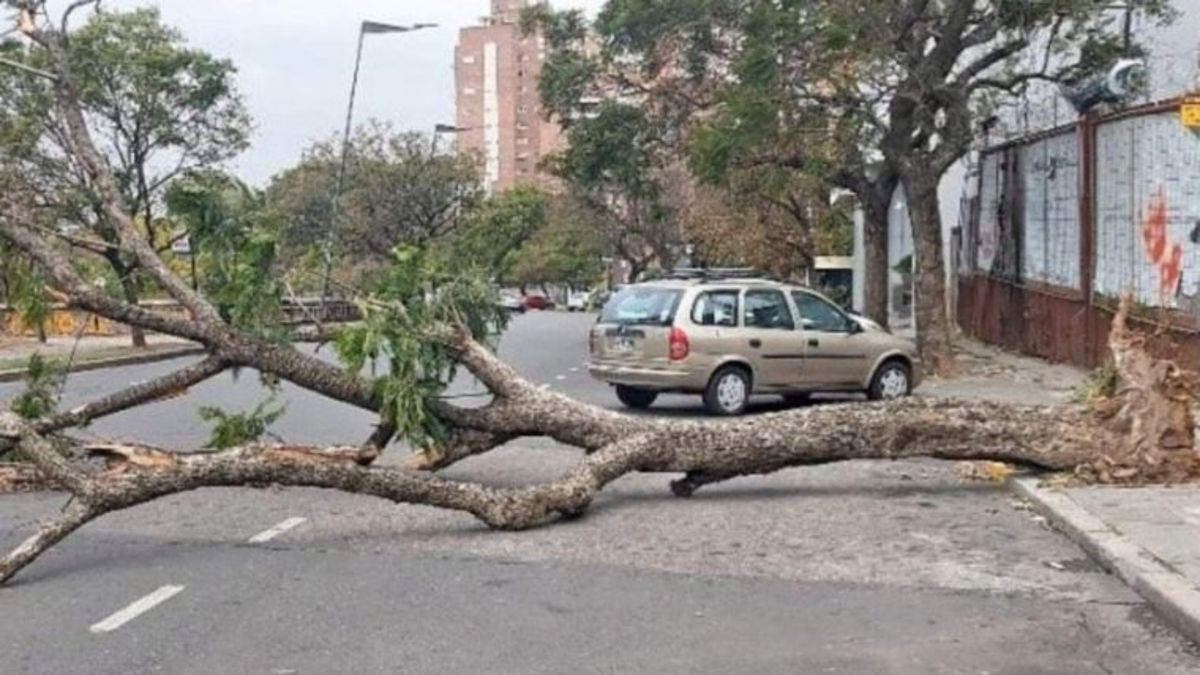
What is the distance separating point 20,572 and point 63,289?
3.32 meters

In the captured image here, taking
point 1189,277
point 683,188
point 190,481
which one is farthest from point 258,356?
point 683,188

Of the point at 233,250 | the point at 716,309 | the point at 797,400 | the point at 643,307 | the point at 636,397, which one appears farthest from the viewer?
the point at 797,400

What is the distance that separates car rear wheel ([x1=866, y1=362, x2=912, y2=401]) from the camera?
18531 millimetres

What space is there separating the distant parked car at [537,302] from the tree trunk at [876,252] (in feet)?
197

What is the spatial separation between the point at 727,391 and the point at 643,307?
144 centimetres

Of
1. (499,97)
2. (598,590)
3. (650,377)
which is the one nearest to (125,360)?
(650,377)

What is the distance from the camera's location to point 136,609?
7.70 m

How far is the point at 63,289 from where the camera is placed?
11.4 m

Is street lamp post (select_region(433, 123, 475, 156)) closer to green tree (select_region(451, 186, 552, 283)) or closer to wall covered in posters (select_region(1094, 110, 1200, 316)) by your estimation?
green tree (select_region(451, 186, 552, 283))

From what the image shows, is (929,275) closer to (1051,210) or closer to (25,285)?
(1051,210)

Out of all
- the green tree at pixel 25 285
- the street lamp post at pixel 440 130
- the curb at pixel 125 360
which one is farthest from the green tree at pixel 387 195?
the green tree at pixel 25 285

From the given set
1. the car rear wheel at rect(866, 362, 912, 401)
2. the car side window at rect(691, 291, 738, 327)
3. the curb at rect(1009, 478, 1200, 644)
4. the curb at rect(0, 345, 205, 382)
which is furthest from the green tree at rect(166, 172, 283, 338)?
the curb at rect(0, 345, 205, 382)

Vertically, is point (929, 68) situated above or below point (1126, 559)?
above

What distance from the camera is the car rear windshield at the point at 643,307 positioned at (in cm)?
1764
